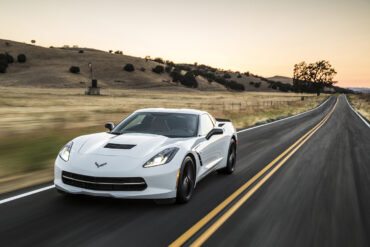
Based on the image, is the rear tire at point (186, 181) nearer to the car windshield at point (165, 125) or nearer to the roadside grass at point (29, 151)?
the car windshield at point (165, 125)

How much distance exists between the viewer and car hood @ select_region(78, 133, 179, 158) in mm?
5152

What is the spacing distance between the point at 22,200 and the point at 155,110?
2.77 metres

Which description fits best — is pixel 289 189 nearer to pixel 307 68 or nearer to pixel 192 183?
pixel 192 183

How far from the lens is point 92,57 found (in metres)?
116

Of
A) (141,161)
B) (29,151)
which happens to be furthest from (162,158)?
(29,151)

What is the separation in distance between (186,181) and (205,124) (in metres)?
1.69

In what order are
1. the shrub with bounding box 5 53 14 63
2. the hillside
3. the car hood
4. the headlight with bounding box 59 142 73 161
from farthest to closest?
the shrub with bounding box 5 53 14 63 < the hillside < the headlight with bounding box 59 142 73 161 < the car hood

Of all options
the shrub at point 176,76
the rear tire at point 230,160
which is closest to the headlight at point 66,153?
the rear tire at point 230,160

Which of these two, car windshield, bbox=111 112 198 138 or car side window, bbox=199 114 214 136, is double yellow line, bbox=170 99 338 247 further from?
car windshield, bbox=111 112 198 138

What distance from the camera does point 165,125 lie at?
21.7ft

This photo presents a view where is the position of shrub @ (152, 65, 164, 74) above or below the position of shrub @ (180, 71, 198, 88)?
above

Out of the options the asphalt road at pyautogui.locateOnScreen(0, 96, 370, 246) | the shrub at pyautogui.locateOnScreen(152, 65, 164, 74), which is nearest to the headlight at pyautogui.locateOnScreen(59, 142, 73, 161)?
the asphalt road at pyautogui.locateOnScreen(0, 96, 370, 246)

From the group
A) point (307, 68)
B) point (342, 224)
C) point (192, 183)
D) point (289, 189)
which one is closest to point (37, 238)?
point (192, 183)

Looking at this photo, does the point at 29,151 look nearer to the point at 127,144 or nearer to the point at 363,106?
the point at 127,144
